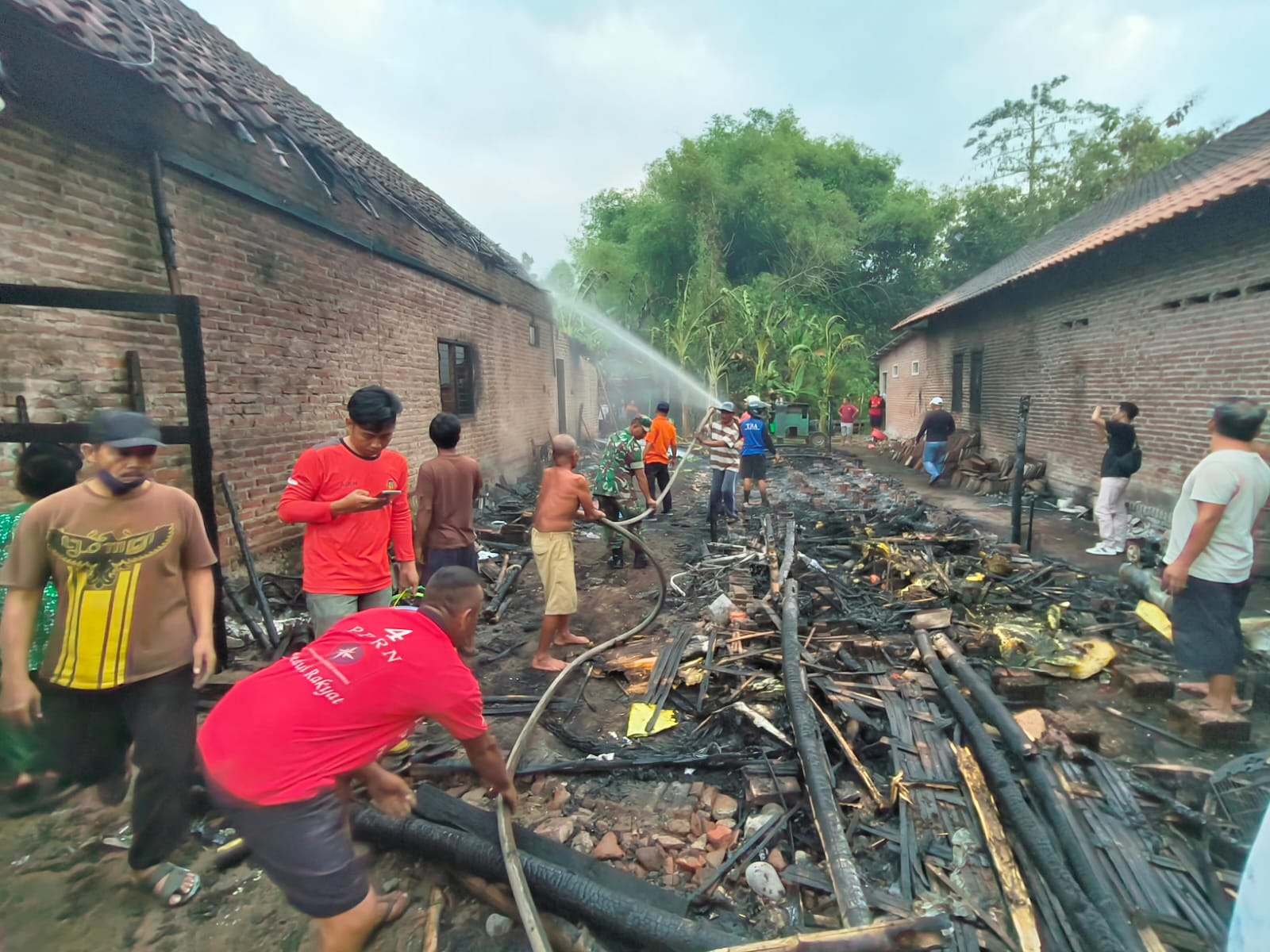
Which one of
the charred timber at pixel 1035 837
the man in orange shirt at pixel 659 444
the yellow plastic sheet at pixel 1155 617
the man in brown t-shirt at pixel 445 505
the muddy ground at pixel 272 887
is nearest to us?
the charred timber at pixel 1035 837

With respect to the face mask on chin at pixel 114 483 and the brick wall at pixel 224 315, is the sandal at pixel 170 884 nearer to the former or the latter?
the face mask on chin at pixel 114 483

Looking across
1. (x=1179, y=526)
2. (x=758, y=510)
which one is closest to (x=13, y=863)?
(x=1179, y=526)

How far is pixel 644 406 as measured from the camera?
28609 mm

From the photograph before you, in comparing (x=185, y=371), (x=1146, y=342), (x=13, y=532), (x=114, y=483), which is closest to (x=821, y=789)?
(x=114, y=483)

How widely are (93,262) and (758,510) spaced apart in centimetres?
844

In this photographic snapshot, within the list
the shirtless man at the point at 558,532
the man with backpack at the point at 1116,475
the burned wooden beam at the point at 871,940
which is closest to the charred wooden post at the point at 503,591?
the shirtless man at the point at 558,532

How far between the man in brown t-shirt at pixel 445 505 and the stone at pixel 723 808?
222cm

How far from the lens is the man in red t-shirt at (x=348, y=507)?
10.6 feet

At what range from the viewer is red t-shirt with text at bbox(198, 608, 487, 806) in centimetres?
181

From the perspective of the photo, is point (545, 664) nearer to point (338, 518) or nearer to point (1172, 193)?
point (338, 518)

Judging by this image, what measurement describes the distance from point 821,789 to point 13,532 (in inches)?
146

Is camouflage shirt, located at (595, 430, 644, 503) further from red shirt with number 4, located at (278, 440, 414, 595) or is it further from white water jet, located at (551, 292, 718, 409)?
white water jet, located at (551, 292, 718, 409)

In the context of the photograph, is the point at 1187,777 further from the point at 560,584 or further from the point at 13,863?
the point at 13,863

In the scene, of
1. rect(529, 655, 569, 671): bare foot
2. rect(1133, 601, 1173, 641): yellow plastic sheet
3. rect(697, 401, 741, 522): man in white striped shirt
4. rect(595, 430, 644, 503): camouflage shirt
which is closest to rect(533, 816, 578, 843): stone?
rect(529, 655, 569, 671): bare foot
